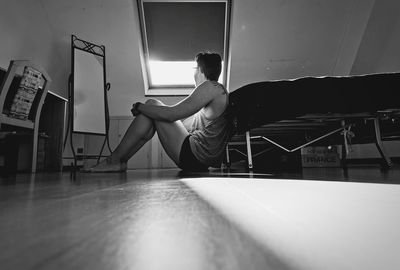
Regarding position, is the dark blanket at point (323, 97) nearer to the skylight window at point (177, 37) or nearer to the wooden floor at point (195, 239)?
the wooden floor at point (195, 239)

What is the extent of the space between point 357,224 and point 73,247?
0.23 meters

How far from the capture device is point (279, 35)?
3.23m

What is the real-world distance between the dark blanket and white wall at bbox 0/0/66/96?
234 cm

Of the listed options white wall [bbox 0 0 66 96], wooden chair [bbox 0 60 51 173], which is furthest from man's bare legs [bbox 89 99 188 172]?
white wall [bbox 0 0 66 96]

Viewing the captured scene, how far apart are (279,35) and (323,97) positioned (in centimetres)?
208

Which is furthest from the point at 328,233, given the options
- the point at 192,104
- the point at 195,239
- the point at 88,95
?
the point at 88,95

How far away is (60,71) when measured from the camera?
3.28 m

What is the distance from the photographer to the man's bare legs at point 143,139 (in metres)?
1.49

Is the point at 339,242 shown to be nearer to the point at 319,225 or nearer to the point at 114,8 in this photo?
the point at 319,225

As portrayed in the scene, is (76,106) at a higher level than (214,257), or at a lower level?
higher

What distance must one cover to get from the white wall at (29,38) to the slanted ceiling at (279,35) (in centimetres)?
14

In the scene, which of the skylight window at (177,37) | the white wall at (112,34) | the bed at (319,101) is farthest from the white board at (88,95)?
the bed at (319,101)

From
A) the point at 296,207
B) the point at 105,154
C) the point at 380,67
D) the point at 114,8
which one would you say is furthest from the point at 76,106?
the point at 380,67

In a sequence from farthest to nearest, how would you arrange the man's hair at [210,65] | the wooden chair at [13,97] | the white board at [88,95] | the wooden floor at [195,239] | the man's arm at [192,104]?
1. the white board at [88,95]
2. the wooden chair at [13,97]
3. the man's hair at [210,65]
4. the man's arm at [192,104]
5. the wooden floor at [195,239]
